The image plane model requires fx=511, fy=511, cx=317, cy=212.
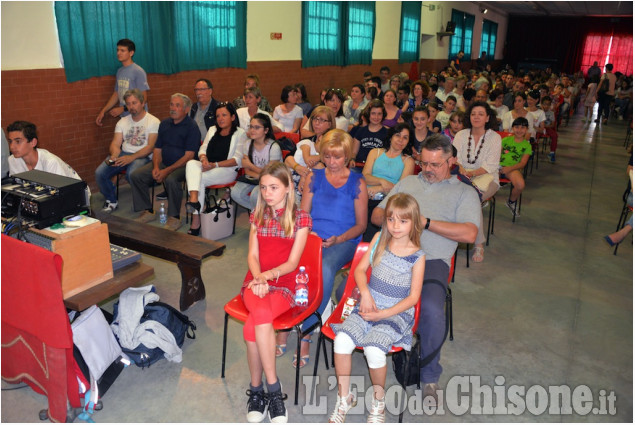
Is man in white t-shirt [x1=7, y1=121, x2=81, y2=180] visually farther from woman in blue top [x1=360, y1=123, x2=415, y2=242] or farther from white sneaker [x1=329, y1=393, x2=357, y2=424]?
white sneaker [x1=329, y1=393, x2=357, y2=424]

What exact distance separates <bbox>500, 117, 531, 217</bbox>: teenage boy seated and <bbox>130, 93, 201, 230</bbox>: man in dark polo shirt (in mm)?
3179

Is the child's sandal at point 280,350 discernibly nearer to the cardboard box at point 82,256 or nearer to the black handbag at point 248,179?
the cardboard box at point 82,256

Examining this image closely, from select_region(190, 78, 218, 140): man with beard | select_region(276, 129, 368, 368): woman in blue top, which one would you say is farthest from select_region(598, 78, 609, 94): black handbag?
select_region(276, 129, 368, 368): woman in blue top

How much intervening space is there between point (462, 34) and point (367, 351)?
1813cm

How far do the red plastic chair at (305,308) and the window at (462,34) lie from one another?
16.2 m

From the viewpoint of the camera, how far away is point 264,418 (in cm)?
246

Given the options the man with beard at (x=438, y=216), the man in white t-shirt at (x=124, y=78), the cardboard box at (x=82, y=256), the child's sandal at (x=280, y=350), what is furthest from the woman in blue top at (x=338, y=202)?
the man in white t-shirt at (x=124, y=78)

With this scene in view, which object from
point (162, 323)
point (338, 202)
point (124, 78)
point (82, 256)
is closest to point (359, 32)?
point (124, 78)

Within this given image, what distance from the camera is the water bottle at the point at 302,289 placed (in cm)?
258

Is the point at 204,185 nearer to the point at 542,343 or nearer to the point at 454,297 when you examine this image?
the point at 454,297

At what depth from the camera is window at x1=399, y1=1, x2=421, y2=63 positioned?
13148mm

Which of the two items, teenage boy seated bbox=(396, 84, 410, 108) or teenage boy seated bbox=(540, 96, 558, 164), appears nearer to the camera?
teenage boy seated bbox=(396, 84, 410, 108)

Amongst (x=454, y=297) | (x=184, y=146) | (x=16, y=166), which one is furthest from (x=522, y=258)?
(x=16, y=166)

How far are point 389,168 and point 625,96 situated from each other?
12.4 meters
